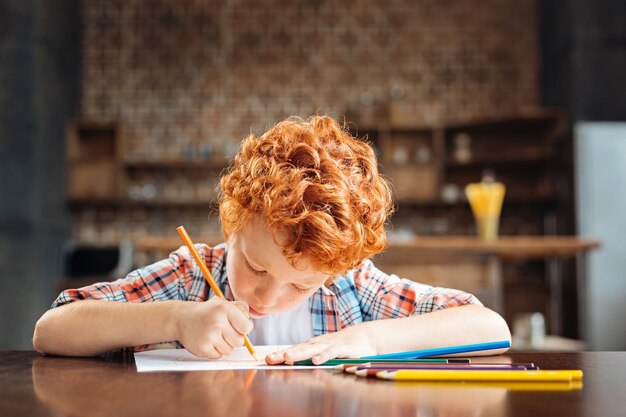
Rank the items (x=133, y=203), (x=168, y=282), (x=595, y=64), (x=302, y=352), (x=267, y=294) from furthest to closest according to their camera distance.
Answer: (x=133, y=203) → (x=595, y=64) → (x=168, y=282) → (x=267, y=294) → (x=302, y=352)

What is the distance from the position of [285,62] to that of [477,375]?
6047 millimetres

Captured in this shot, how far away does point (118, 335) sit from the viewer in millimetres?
1055

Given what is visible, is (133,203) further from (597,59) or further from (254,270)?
(254,270)

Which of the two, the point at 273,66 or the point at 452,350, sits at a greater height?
the point at 273,66

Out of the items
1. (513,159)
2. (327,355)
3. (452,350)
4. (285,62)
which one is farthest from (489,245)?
(285,62)

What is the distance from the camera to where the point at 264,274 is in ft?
3.46

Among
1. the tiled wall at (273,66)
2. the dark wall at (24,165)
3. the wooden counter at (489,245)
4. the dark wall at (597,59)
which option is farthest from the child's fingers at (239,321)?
the tiled wall at (273,66)

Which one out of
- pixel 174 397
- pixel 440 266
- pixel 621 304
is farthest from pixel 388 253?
pixel 174 397

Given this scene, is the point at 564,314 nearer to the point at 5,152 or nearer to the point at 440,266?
the point at 440,266

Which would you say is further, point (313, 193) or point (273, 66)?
point (273, 66)

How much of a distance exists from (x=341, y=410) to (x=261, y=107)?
6088 mm

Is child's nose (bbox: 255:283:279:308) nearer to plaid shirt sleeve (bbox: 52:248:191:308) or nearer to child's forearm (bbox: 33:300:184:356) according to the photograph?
child's forearm (bbox: 33:300:184:356)

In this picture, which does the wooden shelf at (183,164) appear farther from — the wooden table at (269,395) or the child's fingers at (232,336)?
the wooden table at (269,395)

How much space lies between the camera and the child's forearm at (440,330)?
108 cm
